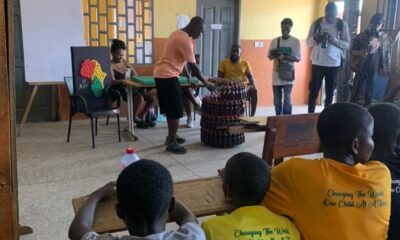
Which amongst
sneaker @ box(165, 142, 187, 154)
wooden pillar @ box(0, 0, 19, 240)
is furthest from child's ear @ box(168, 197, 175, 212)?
sneaker @ box(165, 142, 187, 154)

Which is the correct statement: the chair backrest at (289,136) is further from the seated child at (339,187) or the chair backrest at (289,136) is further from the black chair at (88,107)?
the black chair at (88,107)

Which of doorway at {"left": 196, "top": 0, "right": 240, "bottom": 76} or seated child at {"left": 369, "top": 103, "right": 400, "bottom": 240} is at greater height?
doorway at {"left": 196, "top": 0, "right": 240, "bottom": 76}

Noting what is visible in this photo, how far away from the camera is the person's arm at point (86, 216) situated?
1.25m

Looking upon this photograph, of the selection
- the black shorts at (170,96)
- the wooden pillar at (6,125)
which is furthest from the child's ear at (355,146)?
the black shorts at (170,96)

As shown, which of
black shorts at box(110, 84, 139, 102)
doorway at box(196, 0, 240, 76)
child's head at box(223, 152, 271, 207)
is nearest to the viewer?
child's head at box(223, 152, 271, 207)

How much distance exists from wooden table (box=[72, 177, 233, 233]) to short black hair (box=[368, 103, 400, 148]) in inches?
25.3

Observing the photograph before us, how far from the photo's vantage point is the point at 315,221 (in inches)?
52.7

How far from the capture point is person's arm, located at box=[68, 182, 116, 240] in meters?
1.25

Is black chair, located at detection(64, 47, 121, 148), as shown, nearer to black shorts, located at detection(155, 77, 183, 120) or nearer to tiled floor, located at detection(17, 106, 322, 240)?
tiled floor, located at detection(17, 106, 322, 240)

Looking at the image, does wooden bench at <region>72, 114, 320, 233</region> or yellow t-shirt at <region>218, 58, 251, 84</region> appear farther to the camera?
yellow t-shirt at <region>218, 58, 251, 84</region>

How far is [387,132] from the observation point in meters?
1.59

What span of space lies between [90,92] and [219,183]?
3.41 m

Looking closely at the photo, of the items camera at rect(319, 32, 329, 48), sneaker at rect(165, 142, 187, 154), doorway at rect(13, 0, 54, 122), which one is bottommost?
sneaker at rect(165, 142, 187, 154)

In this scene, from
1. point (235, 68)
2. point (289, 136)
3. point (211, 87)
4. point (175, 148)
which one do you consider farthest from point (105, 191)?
point (235, 68)
